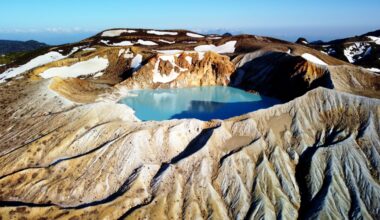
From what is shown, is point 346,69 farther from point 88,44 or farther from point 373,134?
point 88,44

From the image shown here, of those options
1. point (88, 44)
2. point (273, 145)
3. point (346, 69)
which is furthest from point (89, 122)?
point (88, 44)

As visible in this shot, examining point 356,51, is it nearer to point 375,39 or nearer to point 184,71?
point 375,39

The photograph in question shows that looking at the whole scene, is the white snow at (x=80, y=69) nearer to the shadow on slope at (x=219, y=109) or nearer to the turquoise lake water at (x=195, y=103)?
the turquoise lake water at (x=195, y=103)

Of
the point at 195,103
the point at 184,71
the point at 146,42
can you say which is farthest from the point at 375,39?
the point at 195,103

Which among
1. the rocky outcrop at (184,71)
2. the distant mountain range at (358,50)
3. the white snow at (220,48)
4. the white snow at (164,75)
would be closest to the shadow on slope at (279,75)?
the rocky outcrop at (184,71)

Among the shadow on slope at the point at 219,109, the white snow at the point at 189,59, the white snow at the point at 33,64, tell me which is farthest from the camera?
the white snow at the point at 33,64

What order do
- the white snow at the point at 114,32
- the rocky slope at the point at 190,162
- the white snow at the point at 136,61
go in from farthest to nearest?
the white snow at the point at 114,32 < the white snow at the point at 136,61 < the rocky slope at the point at 190,162

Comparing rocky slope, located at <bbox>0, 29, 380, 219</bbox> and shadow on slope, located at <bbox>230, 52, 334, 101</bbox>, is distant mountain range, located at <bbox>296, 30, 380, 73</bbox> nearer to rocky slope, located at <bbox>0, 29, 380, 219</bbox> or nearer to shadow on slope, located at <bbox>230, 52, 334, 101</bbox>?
shadow on slope, located at <bbox>230, 52, 334, 101</bbox>
